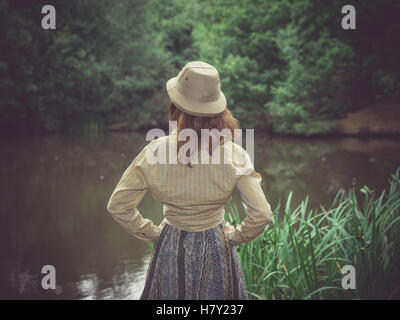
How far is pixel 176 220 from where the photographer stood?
1695mm

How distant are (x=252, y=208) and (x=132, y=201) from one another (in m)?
0.43

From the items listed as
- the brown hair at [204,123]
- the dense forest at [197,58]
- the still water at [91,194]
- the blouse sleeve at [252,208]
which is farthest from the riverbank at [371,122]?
the brown hair at [204,123]

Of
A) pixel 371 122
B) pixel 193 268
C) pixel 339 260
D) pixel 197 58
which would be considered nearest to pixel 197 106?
pixel 193 268

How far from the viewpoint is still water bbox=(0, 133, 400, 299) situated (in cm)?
491

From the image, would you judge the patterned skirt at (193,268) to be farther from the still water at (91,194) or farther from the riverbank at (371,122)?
the riverbank at (371,122)

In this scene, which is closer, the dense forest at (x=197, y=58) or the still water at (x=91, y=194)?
the still water at (x=91, y=194)

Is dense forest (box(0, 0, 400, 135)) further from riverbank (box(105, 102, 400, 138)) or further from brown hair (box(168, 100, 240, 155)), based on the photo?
brown hair (box(168, 100, 240, 155))

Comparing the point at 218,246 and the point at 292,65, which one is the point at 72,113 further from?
the point at 218,246

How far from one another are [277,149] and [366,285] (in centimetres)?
1068

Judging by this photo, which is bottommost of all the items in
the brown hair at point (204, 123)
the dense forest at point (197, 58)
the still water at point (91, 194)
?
A: the still water at point (91, 194)

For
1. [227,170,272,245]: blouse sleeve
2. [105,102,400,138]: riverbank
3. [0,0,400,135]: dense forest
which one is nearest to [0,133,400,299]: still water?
[105,102,400,138]: riverbank

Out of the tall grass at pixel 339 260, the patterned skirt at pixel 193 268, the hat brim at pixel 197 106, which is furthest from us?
the tall grass at pixel 339 260

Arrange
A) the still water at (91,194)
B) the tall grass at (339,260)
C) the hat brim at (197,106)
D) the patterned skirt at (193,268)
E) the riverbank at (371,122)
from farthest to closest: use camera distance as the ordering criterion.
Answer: the riverbank at (371,122) < the still water at (91,194) < the tall grass at (339,260) < the patterned skirt at (193,268) < the hat brim at (197,106)

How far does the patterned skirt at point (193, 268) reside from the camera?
1700mm
